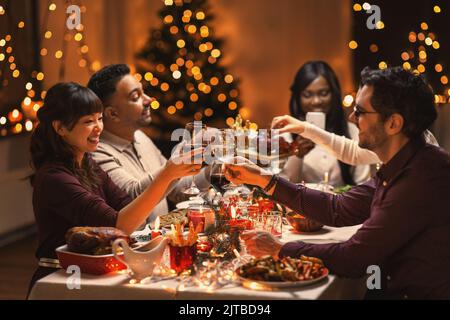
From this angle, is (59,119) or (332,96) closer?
(59,119)

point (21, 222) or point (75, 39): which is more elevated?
point (75, 39)

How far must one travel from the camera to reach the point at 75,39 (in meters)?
6.50

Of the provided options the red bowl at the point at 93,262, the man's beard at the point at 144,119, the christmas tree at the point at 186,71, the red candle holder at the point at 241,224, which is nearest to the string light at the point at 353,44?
the christmas tree at the point at 186,71

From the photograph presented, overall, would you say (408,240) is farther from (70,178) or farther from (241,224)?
(70,178)

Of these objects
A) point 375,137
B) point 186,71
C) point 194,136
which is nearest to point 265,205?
point 194,136

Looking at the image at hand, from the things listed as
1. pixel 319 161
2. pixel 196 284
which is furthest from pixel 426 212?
pixel 319 161

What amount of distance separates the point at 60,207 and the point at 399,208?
125 cm

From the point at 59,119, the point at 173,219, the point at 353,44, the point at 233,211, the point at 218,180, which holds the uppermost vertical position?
the point at 353,44

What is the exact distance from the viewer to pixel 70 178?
107 inches

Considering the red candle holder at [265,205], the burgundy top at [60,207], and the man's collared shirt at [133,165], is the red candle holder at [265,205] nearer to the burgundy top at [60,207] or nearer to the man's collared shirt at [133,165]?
the man's collared shirt at [133,165]

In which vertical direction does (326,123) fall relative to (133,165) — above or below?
above

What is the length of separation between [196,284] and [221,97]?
436cm

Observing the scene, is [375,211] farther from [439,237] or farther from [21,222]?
[21,222]

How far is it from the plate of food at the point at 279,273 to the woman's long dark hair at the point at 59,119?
0.94 metres
